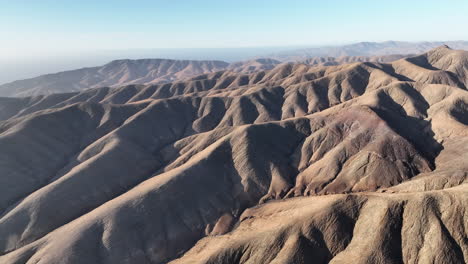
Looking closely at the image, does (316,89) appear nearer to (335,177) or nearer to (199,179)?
(335,177)

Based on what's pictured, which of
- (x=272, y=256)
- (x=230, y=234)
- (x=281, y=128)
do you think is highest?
(x=281, y=128)

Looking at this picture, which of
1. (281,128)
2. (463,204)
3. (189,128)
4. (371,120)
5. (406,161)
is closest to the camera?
(463,204)

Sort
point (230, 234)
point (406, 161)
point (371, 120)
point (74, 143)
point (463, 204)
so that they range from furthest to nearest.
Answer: point (74, 143)
point (371, 120)
point (406, 161)
point (230, 234)
point (463, 204)

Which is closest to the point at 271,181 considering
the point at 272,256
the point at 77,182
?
the point at 272,256

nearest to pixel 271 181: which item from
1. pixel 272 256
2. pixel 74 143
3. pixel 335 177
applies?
pixel 335 177

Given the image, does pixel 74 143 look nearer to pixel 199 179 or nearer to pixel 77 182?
pixel 77 182

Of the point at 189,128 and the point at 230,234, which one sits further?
the point at 189,128

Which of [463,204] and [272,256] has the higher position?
[463,204]
